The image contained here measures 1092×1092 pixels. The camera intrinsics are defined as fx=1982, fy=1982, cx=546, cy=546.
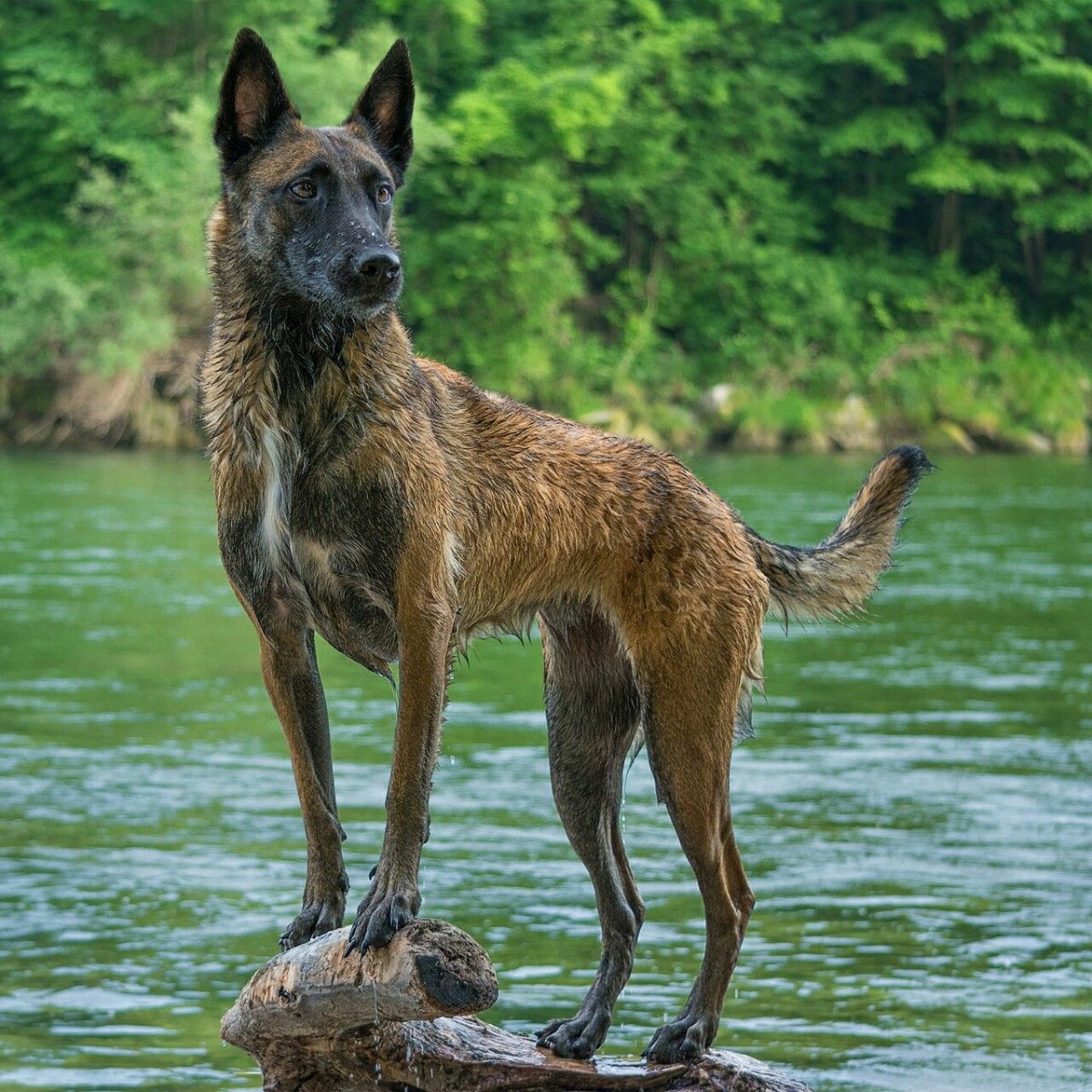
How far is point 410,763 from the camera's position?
218 inches

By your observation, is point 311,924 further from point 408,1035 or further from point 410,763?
point 410,763

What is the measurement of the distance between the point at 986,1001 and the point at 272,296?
5285 mm

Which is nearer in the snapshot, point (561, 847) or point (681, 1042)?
point (681, 1042)

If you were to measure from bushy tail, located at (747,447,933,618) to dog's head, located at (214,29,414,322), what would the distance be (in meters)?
1.79

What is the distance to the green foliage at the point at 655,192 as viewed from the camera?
44406 millimetres

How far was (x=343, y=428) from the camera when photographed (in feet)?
18.2

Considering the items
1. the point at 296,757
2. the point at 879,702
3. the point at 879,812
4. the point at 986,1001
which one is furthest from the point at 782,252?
the point at 296,757

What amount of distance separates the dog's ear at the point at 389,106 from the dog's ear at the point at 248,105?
0.27m

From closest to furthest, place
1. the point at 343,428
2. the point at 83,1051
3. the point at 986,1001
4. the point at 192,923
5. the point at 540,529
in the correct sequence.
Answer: the point at 343,428, the point at 540,529, the point at 83,1051, the point at 986,1001, the point at 192,923

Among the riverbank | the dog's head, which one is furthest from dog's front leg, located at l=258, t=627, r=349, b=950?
the riverbank

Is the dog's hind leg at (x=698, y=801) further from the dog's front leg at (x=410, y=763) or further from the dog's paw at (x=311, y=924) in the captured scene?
the dog's paw at (x=311, y=924)

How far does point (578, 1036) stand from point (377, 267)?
8.26 ft

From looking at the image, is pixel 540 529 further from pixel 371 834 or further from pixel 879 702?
pixel 879 702

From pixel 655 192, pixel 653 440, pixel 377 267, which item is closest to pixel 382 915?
pixel 377 267
